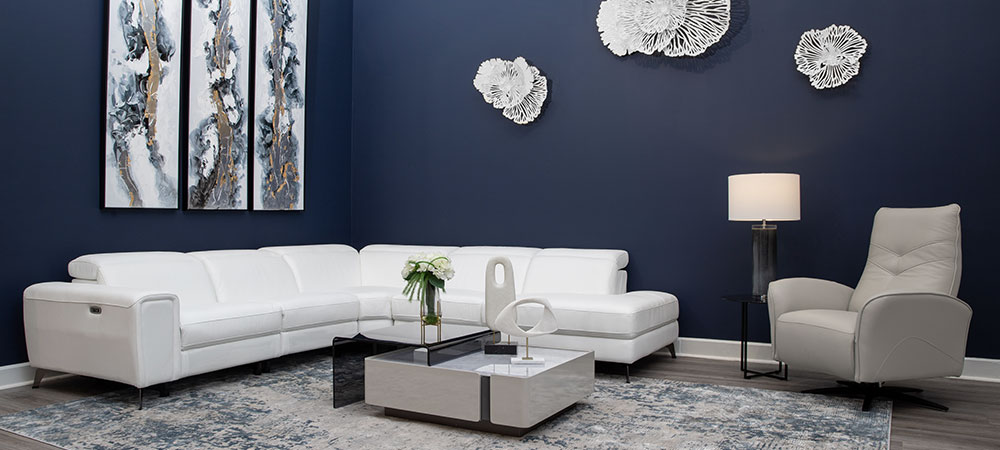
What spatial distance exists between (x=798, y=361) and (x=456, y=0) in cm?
409

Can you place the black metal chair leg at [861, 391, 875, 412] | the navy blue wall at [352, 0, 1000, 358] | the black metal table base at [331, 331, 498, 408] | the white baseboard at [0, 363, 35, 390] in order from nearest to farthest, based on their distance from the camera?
the black metal table base at [331, 331, 498, 408] < the black metal chair leg at [861, 391, 875, 412] < the white baseboard at [0, 363, 35, 390] < the navy blue wall at [352, 0, 1000, 358]

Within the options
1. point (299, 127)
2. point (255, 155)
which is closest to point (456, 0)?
point (299, 127)

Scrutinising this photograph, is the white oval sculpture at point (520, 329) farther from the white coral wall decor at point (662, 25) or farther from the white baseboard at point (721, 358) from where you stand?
the white coral wall decor at point (662, 25)

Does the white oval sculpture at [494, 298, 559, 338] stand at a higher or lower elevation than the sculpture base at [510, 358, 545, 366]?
higher

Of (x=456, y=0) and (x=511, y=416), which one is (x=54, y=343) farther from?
(x=456, y=0)

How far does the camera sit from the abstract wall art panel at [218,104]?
17.4ft

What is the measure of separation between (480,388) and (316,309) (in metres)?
1.95

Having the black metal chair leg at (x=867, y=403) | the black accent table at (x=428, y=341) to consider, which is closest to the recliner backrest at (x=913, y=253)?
the black metal chair leg at (x=867, y=403)

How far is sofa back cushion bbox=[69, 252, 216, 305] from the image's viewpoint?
4.33 meters

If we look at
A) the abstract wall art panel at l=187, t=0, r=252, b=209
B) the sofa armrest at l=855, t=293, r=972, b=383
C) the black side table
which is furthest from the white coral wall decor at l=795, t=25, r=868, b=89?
the abstract wall art panel at l=187, t=0, r=252, b=209

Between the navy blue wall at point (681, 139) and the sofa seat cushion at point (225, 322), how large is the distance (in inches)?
83.6

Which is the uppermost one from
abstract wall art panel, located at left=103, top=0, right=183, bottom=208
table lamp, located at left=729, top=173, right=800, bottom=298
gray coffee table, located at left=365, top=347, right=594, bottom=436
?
abstract wall art panel, located at left=103, top=0, right=183, bottom=208

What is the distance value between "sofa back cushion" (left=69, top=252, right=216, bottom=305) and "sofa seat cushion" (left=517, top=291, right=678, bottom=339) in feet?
6.80

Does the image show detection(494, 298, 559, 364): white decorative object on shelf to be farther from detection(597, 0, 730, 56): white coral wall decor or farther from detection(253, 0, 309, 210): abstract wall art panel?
detection(253, 0, 309, 210): abstract wall art panel
